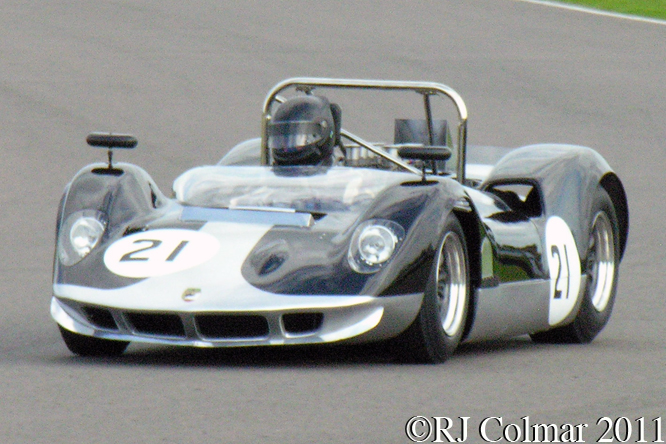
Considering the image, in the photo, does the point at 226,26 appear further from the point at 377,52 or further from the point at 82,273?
the point at 82,273

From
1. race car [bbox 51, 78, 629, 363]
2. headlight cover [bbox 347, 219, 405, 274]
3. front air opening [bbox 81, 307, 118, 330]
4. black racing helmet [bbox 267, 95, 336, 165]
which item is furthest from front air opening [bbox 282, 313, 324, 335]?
black racing helmet [bbox 267, 95, 336, 165]

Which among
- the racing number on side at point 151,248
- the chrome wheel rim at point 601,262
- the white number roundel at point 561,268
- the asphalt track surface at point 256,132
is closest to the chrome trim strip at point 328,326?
the asphalt track surface at point 256,132

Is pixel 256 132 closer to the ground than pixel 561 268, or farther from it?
closer to the ground

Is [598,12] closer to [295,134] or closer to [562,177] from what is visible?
[562,177]

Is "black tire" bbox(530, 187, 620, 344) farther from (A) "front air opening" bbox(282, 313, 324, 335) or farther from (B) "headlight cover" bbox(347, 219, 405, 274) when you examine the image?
(A) "front air opening" bbox(282, 313, 324, 335)

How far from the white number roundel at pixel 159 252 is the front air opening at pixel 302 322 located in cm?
39

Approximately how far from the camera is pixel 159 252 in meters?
5.89

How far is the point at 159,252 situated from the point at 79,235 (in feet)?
1.44

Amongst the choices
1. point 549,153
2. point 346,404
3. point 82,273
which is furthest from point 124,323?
point 549,153

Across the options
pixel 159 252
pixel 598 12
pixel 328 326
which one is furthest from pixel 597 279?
pixel 598 12

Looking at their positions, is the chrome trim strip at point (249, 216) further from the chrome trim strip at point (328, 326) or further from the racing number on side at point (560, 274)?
the racing number on side at point (560, 274)

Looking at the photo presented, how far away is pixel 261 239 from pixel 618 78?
49.7ft

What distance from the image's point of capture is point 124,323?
5.80 metres

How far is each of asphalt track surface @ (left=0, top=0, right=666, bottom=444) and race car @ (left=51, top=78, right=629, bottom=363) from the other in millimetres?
162
